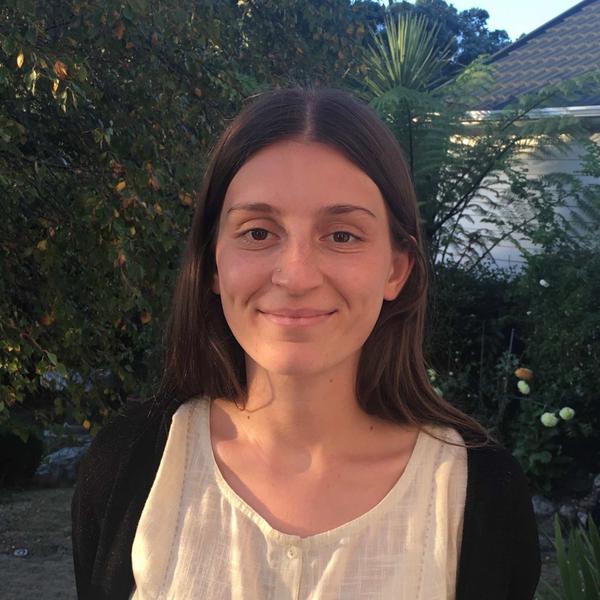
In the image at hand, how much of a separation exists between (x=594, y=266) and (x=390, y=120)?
196 cm

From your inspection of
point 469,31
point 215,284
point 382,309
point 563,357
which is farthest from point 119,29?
point 469,31

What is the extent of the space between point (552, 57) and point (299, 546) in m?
9.86

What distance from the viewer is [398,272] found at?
1.72m

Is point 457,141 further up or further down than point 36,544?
further up

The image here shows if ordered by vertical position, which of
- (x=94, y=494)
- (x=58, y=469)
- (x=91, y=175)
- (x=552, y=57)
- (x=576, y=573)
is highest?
(x=552, y=57)

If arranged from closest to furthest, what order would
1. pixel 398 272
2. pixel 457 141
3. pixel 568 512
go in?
pixel 398 272, pixel 568 512, pixel 457 141

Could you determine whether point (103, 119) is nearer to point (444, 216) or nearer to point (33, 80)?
point (33, 80)

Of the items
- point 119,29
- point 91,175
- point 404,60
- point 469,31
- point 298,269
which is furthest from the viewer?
point 469,31

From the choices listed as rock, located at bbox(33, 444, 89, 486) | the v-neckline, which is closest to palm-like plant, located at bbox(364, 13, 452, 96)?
rock, located at bbox(33, 444, 89, 486)

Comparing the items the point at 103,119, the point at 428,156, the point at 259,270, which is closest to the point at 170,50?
the point at 103,119

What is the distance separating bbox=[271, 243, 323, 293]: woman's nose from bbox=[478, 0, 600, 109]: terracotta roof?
22.0ft

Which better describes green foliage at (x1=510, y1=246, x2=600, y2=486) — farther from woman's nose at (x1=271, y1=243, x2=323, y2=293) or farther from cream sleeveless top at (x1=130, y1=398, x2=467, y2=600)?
woman's nose at (x1=271, y1=243, x2=323, y2=293)

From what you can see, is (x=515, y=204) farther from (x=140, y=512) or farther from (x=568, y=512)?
(x=140, y=512)

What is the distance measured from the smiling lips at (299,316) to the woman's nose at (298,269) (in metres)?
0.04
